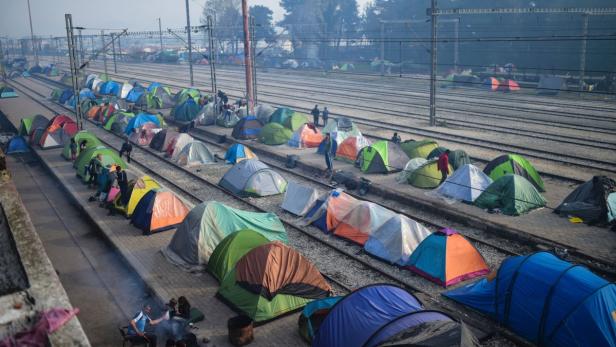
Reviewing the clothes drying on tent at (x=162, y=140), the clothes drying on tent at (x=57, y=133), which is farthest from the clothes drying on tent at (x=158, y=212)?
the clothes drying on tent at (x=57, y=133)

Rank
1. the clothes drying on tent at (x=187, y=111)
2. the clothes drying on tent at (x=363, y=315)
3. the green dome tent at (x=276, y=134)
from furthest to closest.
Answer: the clothes drying on tent at (x=187, y=111) → the green dome tent at (x=276, y=134) → the clothes drying on tent at (x=363, y=315)

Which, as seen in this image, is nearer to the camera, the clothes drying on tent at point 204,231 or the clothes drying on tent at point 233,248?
the clothes drying on tent at point 233,248

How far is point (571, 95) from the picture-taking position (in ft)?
159

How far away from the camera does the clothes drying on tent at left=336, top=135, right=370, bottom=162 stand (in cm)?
2612

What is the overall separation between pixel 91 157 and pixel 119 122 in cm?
1208

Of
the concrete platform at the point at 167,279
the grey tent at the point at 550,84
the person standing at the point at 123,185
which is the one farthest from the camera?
the grey tent at the point at 550,84

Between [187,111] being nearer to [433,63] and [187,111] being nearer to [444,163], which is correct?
[433,63]

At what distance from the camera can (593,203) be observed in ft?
59.2

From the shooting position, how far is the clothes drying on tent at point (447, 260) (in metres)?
14.2

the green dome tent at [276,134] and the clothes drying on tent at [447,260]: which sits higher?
the green dome tent at [276,134]

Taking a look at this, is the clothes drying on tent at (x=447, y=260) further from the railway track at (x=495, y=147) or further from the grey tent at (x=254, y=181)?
the railway track at (x=495, y=147)

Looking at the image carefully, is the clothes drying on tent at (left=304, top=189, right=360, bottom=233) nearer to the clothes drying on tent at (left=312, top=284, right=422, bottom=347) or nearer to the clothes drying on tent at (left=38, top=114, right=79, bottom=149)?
the clothes drying on tent at (left=312, top=284, right=422, bottom=347)

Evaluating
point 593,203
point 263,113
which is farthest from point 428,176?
point 263,113

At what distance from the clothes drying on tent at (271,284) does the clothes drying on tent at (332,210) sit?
4668 millimetres
